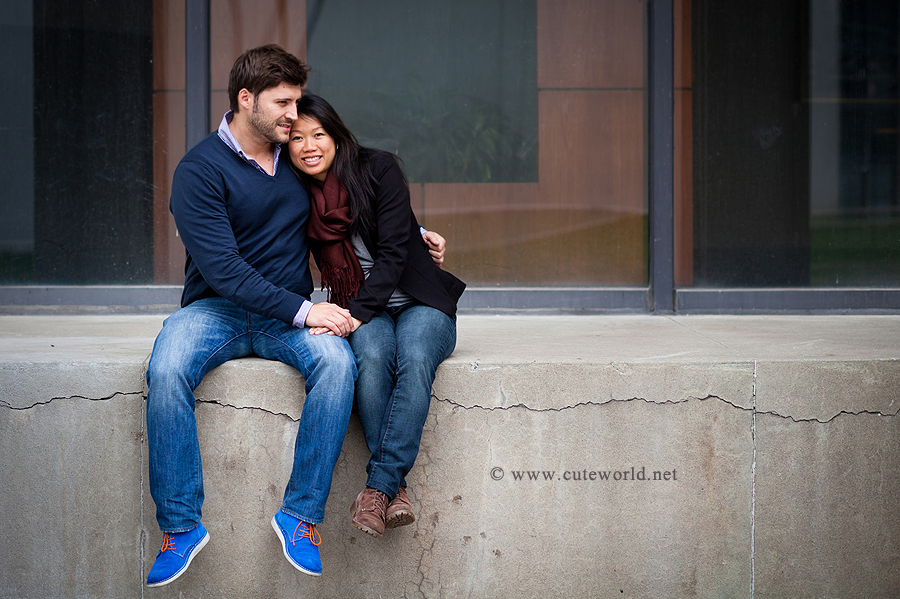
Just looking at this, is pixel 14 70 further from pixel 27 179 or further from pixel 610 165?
pixel 610 165

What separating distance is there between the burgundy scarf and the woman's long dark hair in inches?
1.3

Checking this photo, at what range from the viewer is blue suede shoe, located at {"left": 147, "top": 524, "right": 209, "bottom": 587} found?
8.40 feet

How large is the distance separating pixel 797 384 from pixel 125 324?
341 cm

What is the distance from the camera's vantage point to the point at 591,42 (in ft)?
16.3

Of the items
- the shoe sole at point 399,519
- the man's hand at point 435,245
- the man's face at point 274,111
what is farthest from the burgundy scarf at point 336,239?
the shoe sole at point 399,519

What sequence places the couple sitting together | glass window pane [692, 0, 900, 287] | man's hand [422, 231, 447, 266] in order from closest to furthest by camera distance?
the couple sitting together, man's hand [422, 231, 447, 266], glass window pane [692, 0, 900, 287]

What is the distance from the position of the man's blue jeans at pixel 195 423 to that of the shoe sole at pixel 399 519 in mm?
228

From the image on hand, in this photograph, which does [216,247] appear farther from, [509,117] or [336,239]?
[509,117]

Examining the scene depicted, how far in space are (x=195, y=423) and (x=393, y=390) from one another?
0.69m

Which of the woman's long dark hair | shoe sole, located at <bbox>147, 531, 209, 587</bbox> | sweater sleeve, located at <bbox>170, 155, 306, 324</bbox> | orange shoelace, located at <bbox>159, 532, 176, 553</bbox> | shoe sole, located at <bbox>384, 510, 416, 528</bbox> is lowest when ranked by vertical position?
shoe sole, located at <bbox>147, 531, 209, 587</bbox>

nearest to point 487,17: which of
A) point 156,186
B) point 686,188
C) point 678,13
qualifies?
point 678,13

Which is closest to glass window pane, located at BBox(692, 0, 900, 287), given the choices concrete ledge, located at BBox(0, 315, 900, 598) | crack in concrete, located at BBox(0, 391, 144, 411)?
concrete ledge, located at BBox(0, 315, 900, 598)

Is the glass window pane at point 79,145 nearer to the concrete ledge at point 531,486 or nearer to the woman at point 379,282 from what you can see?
the concrete ledge at point 531,486

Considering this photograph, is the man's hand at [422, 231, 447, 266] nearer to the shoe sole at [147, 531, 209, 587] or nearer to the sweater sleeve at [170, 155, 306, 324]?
the sweater sleeve at [170, 155, 306, 324]
